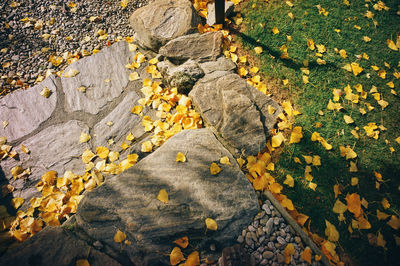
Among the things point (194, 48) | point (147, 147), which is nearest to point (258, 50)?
point (194, 48)

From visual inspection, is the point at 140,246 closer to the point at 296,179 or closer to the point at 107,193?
the point at 107,193

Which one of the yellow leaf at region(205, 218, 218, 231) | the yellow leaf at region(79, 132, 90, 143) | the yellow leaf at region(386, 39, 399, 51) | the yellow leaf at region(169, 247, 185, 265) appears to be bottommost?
the yellow leaf at region(169, 247, 185, 265)

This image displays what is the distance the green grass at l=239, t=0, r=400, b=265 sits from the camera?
201cm

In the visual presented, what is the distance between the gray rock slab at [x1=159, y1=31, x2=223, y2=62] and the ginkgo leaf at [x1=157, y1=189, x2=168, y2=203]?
1.74m

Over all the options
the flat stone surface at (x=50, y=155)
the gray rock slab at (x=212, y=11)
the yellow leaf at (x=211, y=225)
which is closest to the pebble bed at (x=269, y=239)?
the yellow leaf at (x=211, y=225)

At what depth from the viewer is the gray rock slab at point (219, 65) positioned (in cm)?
259

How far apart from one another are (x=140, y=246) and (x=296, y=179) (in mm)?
1670

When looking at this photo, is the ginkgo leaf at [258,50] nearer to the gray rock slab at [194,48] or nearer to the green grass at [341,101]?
the green grass at [341,101]

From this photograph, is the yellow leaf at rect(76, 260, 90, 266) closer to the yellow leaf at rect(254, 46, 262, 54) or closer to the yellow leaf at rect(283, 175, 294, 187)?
the yellow leaf at rect(283, 175, 294, 187)

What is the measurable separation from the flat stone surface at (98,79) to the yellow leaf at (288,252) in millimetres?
2596

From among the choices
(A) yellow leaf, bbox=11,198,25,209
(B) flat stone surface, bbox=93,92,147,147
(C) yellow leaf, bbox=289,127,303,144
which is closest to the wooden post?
(B) flat stone surface, bbox=93,92,147,147

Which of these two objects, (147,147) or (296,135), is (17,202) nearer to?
(147,147)

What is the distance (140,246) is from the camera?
64.7 inches

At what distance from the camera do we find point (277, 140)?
227 cm
